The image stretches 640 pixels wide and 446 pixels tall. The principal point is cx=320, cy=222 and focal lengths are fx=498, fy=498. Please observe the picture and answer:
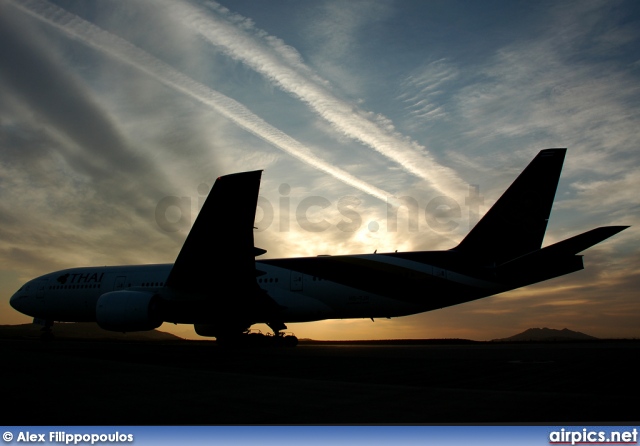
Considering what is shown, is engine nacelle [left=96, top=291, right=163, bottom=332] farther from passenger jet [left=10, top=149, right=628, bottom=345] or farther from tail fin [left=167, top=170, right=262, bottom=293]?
tail fin [left=167, top=170, right=262, bottom=293]

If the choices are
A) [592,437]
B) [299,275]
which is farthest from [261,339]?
[592,437]

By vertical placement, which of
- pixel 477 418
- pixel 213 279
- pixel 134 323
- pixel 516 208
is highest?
pixel 516 208

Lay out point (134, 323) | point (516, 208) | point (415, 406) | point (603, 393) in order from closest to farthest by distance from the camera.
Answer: point (415, 406) → point (603, 393) → point (134, 323) → point (516, 208)

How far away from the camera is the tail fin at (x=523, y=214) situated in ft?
73.6

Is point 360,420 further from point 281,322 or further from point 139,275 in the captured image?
point 139,275

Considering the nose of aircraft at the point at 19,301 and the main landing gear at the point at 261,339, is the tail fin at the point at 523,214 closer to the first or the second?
the main landing gear at the point at 261,339

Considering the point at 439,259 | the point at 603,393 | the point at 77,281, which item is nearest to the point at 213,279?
the point at 439,259

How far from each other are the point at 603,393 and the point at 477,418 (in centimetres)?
343

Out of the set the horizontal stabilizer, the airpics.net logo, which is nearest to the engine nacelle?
the horizontal stabilizer

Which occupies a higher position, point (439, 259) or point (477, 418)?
point (439, 259)

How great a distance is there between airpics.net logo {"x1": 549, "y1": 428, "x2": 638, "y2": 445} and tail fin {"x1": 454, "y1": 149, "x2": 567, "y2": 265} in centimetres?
1826

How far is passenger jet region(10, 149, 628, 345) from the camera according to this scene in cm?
1895

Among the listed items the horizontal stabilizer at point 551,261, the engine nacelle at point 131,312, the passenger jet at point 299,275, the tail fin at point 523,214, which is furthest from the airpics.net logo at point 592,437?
the tail fin at point 523,214

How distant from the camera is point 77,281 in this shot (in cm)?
2869
